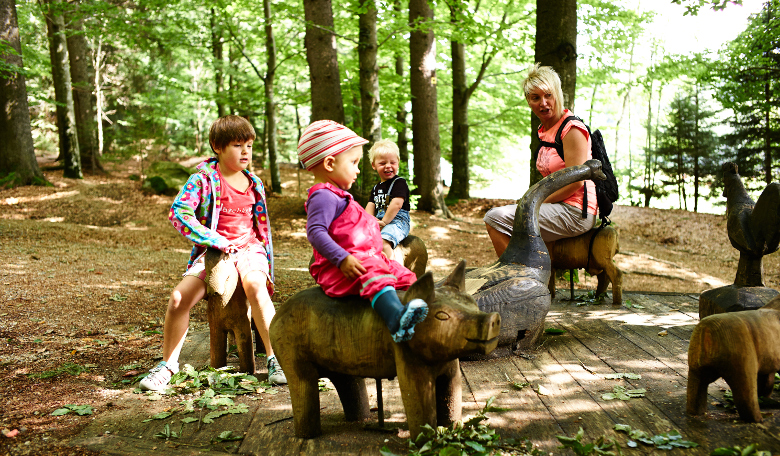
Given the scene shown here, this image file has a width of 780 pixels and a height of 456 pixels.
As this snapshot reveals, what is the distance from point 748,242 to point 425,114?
9.99 metres

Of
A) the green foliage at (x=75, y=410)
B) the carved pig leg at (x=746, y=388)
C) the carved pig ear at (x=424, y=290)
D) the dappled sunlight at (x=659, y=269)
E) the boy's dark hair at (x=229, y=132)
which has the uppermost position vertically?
the boy's dark hair at (x=229, y=132)

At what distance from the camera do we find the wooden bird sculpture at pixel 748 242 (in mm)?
2990

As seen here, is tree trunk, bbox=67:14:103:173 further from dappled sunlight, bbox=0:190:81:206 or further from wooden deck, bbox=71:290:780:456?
wooden deck, bbox=71:290:780:456

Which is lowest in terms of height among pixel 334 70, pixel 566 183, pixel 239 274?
pixel 239 274

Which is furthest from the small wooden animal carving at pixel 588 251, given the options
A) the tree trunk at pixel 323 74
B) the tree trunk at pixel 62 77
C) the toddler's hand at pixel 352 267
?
the tree trunk at pixel 62 77

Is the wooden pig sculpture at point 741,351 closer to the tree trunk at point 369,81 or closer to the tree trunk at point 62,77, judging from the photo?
the tree trunk at point 369,81

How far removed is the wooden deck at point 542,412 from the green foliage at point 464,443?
0.11m

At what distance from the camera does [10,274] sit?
666 cm

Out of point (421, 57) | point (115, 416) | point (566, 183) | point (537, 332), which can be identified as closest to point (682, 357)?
point (537, 332)

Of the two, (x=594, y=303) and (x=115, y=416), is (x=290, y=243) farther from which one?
(x=115, y=416)

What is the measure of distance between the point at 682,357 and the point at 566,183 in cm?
144

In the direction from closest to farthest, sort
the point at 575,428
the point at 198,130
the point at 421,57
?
the point at 575,428, the point at 421,57, the point at 198,130

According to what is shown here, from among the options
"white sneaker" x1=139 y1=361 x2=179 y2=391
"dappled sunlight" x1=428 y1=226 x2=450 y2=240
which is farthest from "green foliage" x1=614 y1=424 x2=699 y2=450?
"dappled sunlight" x1=428 y1=226 x2=450 y2=240

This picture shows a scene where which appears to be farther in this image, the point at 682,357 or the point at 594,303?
the point at 594,303
